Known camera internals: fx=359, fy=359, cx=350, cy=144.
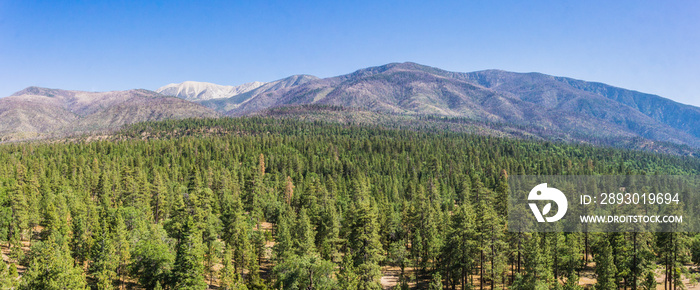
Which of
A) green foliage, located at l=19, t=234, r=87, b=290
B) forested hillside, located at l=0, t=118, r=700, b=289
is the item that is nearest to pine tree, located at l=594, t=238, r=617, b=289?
forested hillside, located at l=0, t=118, r=700, b=289

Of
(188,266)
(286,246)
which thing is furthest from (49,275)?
(286,246)

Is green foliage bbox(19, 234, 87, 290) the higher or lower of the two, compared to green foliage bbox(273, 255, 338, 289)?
higher

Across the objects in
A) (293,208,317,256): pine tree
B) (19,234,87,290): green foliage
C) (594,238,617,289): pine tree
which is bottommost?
(594,238,617,289): pine tree

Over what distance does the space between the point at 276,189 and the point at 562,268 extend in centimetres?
7589

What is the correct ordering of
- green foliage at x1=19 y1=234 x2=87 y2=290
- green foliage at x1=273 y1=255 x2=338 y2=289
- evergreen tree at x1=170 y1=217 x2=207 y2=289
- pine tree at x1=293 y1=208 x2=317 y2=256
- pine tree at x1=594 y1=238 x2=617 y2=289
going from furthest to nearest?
pine tree at x1=293 y1=208 x2=317 y2=256 < pine tree at x1=594 y1=238 x2=617 y2=289 < green foliage at x1=273 y1=255 x2=338 y2=289 < evergreen tree at x1=170 y1=217 x2=207 y2=289 < green foliage at x1=19 y1=234 x2=87 y2=290

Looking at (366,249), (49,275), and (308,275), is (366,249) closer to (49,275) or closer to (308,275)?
(308,275)

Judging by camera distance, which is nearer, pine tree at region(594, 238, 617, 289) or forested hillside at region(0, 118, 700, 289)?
forested hillside at region(0, 118, 700, 289)

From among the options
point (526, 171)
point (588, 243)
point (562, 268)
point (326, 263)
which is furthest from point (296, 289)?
point (526, 171)

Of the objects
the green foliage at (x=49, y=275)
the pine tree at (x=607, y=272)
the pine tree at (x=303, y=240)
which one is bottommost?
the pine tree at (x=607, y=272)

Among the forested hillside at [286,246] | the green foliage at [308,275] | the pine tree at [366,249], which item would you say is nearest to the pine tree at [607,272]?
the forested hillside at [286,246]

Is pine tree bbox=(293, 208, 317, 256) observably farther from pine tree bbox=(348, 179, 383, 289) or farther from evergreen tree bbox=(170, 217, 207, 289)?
evergreen tree bbox=(170, 217, 207, 289)

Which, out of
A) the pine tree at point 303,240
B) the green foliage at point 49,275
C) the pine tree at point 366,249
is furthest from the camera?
the pine tree at point 303,240

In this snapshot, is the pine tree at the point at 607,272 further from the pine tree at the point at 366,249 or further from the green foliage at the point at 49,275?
the green foliage at the point at 49,275

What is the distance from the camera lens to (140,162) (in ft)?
387
